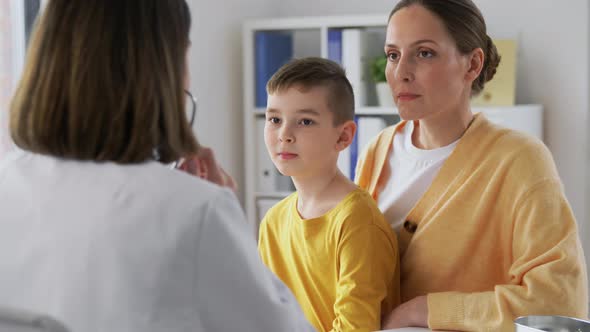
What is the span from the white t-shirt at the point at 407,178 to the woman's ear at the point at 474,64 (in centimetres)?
13

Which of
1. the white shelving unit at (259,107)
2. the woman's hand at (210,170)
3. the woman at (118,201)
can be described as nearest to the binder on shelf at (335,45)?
the white shelving unit at (259,107)

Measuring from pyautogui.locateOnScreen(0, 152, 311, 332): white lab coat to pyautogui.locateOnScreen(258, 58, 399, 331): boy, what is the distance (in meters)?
0.46

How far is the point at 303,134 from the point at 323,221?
0.57 feet

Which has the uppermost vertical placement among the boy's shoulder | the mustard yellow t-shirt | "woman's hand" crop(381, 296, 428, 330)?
the boy's shoulder

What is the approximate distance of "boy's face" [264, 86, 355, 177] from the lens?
158cm

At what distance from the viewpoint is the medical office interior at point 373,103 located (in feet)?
11.6

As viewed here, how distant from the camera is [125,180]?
958mm

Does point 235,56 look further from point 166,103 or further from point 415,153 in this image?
point 166,103

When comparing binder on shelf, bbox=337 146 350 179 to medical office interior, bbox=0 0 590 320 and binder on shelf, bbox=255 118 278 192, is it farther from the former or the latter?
binder on shelf, bbox=255 118 278 192

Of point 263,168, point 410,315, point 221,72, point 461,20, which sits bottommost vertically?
point 263,168

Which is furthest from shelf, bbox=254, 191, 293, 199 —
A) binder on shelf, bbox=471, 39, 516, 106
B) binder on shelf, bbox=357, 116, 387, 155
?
binder on shelf, bbox=471, 39, 516, 106

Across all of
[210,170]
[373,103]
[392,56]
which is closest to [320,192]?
[392,56]

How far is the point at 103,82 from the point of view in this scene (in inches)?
38.2

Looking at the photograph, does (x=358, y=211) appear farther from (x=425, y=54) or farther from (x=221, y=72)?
(x=221, y=72)
